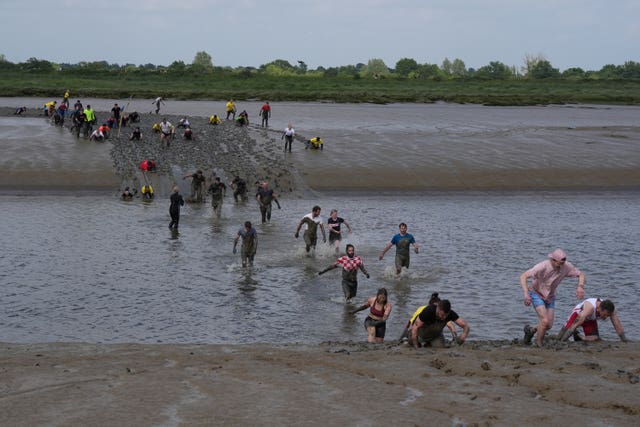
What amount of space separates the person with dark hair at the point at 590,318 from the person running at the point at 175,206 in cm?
1686

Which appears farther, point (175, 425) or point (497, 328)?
point (497, 328)

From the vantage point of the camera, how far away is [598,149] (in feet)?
158

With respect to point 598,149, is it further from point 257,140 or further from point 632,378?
point 632,378

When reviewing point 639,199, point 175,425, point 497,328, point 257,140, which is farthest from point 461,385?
point 257,140

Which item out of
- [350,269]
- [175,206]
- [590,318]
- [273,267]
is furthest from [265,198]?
[590,318]

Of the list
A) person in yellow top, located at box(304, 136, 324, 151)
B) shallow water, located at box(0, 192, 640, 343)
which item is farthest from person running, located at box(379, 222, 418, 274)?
person in yellow top, located at box(304, 136, 324, 151)

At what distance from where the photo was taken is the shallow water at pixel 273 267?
18844 mm

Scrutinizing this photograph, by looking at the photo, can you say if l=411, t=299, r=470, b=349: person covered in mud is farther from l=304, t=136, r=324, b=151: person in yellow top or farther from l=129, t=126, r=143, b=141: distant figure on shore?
l=129, t=126, r=143, b=141: distant figure on shore

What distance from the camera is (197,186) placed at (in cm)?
3600

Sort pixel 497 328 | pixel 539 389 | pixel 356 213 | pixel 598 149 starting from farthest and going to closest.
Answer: pixel 598 149
pixel 356 213
pixel 497 328
pixel 539 389

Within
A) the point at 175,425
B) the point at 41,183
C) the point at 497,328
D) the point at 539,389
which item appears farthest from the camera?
the point at 41,183

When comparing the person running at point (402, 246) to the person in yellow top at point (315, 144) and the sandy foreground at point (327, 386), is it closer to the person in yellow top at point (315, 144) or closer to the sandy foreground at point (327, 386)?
the sandy foreground at point (327, 386)

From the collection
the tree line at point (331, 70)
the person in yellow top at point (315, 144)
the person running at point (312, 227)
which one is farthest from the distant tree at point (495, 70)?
the person running at point (312, 227)

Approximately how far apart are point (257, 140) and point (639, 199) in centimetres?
2066
